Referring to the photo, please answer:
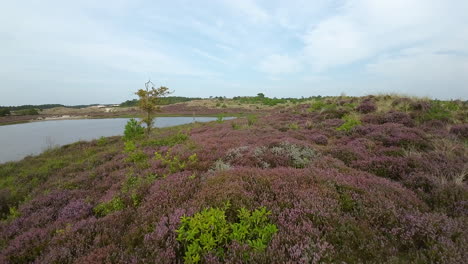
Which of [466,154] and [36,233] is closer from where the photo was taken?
[36,233]

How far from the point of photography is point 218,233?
2.99 meters

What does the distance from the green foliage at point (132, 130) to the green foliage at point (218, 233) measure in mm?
12664

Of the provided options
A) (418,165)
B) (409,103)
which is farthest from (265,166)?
(409,103)

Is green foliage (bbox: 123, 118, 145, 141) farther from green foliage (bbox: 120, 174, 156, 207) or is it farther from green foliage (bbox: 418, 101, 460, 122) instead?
green foliage (bbox: 418, 101, 460, 122)

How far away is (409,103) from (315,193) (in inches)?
630

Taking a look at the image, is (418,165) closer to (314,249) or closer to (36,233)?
(314,249)

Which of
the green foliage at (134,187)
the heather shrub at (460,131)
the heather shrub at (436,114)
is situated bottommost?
the green foliage at (134,187)

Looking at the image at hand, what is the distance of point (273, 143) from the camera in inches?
327

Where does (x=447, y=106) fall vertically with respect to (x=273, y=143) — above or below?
above

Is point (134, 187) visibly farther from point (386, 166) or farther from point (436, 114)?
point (436, 114)

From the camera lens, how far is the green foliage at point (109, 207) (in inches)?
174

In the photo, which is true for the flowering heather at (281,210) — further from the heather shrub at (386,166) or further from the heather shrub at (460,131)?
the heather shrub at (460,131)

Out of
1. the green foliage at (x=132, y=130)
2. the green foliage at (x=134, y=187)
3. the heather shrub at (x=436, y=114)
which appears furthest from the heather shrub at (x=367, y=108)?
the green foliage at (x=132, y=130)

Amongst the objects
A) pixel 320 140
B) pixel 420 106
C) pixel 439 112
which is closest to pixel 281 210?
pixel 320 140
